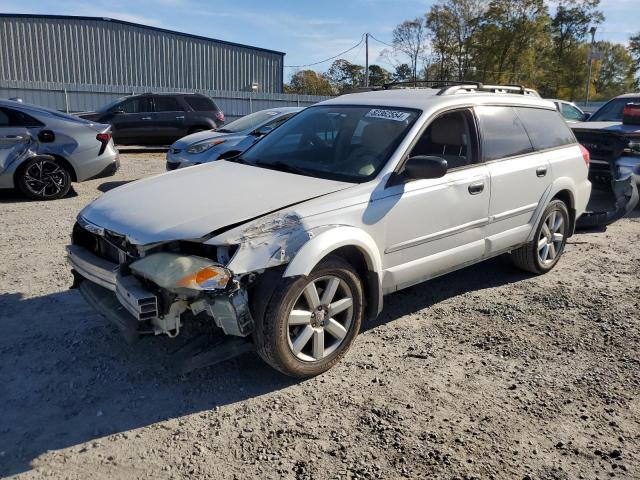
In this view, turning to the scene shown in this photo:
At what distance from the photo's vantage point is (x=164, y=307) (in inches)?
121

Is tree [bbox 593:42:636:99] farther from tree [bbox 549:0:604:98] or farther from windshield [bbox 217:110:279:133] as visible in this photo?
windshield [bbox 217:110:279:133]

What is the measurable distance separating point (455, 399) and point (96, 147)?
7388mm

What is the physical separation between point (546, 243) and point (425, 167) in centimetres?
240

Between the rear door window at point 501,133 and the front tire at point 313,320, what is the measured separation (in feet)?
6.19

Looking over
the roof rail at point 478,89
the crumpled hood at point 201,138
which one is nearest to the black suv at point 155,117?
the crumpled hood at point 201,138

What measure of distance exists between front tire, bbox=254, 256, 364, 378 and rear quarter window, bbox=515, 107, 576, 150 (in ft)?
8.81

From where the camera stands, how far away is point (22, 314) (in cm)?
427

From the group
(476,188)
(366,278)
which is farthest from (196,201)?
(476,188)

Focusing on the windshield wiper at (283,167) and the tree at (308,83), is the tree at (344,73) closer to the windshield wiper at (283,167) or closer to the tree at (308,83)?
the tree at (308,83)

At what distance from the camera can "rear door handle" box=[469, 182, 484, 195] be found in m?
4.35

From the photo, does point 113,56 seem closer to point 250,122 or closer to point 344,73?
point 250,122

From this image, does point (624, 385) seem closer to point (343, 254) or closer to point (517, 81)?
point (343, 254)

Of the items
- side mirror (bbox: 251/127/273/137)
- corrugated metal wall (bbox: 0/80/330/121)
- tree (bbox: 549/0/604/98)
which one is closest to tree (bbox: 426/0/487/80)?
tree (bbox: 549/0/604/98)

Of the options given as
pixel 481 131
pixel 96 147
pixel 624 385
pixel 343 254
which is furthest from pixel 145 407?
pixel 96 147
